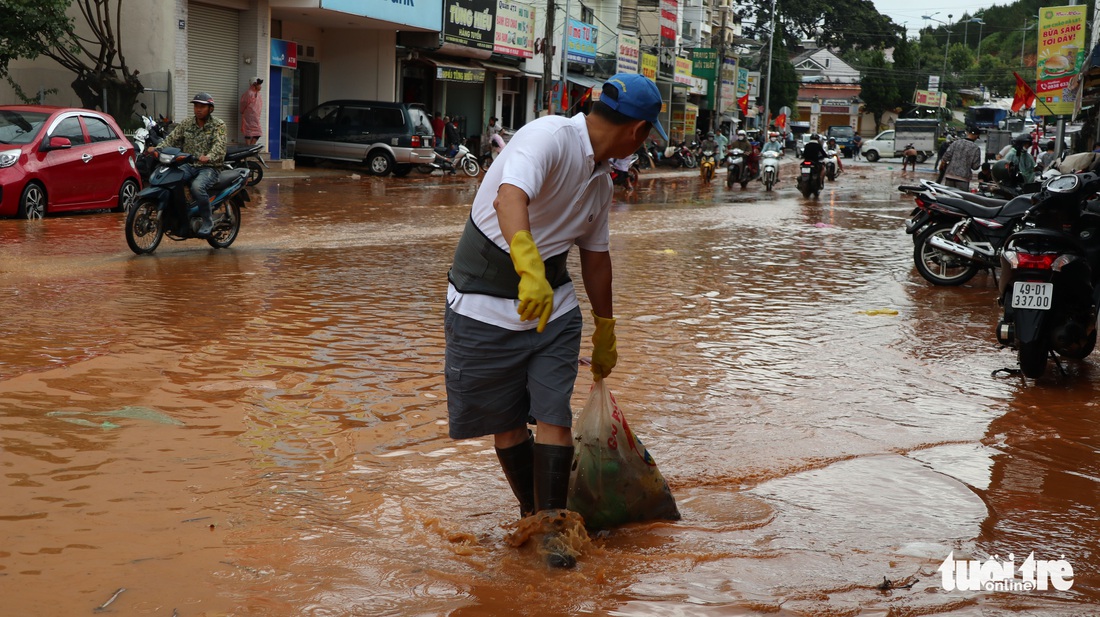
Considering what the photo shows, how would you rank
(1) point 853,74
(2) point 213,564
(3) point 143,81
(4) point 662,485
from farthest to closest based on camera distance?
(1) point 853,74 → (3) point 143,81 → (4) point 662,485 → (2) point 213,564

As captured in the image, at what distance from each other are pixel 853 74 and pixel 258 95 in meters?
79.0

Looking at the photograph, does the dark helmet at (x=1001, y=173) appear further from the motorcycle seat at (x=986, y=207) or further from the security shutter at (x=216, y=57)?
the security shutter at (x=216, y=57)

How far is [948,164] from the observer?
16.5 m

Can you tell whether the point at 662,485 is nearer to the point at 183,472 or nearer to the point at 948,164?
the point at 183,472

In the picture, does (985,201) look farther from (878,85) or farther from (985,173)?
(878,85)

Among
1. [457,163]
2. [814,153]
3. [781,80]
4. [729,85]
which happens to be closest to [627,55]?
[457,163]

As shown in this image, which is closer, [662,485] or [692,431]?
[662,485]

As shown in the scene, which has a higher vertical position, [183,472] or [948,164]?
[948,164]

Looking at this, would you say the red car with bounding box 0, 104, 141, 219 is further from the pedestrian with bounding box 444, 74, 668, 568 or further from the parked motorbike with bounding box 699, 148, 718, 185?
the parked motorbike with bounding box 699, 148, 718, 185

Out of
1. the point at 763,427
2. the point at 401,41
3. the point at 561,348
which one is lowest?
the point at 763,427

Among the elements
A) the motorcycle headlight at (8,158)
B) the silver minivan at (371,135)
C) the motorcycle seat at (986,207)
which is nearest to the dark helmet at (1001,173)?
the motorcycle seat at (986,207)

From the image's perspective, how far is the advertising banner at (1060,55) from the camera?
66.9ft

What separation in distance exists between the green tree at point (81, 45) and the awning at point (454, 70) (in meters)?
10.6

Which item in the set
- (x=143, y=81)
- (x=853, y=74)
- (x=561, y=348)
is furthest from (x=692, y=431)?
(x=853, y=74)
